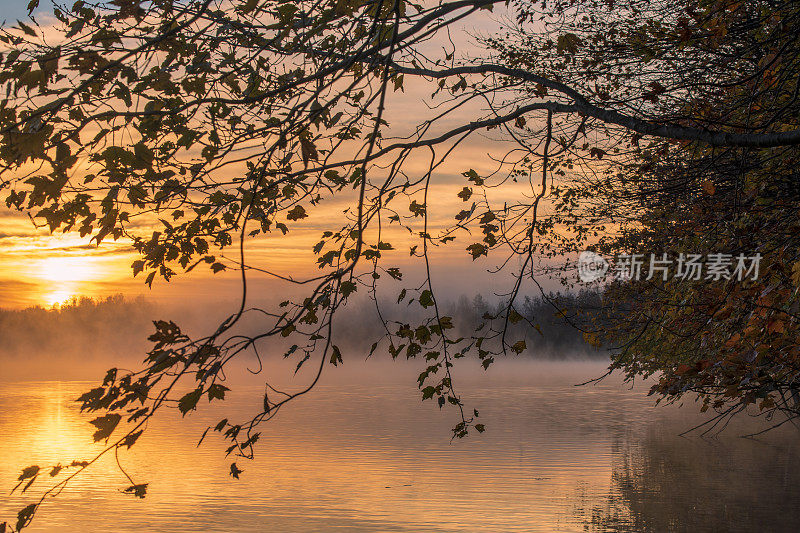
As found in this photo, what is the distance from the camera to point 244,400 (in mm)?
55000

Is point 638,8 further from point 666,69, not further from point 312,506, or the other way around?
point 312,506

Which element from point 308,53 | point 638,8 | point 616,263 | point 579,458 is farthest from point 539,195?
point 579,458

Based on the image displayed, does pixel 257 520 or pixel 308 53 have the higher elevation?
pixel 308 53

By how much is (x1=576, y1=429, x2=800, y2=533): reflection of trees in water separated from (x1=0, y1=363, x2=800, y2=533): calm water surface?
53 millimetres

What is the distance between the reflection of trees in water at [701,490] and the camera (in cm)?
1647

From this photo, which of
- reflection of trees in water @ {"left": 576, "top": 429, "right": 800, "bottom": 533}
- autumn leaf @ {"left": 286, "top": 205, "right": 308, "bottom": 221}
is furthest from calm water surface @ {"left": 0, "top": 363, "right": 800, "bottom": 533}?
autumn leaf @ {"left": 286, "top": 205, "right": 308, "bottom": 221}

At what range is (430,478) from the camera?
22.7 m

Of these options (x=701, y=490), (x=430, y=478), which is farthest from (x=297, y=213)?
(x=430, y=478)

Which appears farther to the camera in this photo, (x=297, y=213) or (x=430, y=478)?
(x=430, y=478)

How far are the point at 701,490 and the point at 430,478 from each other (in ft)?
22.8

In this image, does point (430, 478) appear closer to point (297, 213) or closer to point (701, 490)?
point (701, 490)

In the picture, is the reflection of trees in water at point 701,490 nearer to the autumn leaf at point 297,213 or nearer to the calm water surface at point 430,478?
the calm water surface at point 430,478

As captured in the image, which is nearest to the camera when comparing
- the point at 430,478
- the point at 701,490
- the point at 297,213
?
the point at 297,213

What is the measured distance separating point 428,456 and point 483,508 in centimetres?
879
